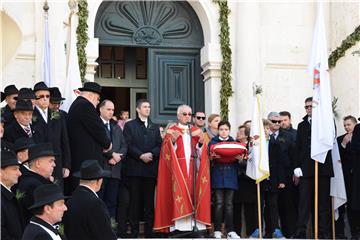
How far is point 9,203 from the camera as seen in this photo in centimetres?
655

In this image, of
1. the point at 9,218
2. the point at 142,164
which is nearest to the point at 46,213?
the point at 9,218

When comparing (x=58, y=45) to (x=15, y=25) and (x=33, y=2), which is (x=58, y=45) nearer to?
(x=33, y=2)

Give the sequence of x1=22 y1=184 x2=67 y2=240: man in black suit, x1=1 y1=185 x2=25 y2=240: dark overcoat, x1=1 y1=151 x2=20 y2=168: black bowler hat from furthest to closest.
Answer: x1=1 y1=151 x2=20 y2=168: black bowler hat, x1=1 y1=185 x2=25 y2=240: dark overcoat, x1=22 y1=184 x2=67 y2=240: man in black suit

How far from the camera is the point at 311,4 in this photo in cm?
1523

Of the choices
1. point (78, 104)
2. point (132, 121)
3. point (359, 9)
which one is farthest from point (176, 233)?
point (359, 9)

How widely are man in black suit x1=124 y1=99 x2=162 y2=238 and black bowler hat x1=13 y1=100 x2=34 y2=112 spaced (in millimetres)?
2667

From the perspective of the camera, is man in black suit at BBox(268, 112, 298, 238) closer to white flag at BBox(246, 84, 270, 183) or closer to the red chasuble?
white flag at BBox(246, 84, 270, 183)

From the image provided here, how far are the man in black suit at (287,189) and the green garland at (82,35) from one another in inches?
152

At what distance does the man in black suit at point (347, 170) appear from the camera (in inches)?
445

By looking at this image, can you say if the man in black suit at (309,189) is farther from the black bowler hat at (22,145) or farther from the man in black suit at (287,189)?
the black bowler hat at (22,145)

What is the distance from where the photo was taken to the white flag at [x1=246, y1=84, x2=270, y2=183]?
10.9 metres

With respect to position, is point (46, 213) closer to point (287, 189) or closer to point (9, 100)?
point (9, 100)

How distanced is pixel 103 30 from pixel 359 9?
15.4 ft

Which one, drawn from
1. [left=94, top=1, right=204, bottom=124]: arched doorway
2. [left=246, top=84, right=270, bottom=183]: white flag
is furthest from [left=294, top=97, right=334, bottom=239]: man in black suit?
[left=94, top=1, right=204, bottom=124]: arched doorway
